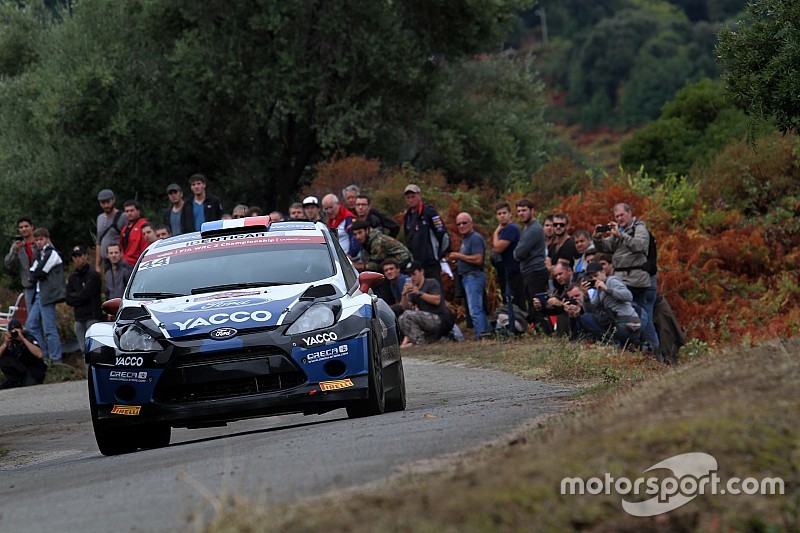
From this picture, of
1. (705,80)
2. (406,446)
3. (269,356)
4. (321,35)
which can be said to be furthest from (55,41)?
(406,446)

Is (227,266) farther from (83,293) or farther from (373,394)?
(83,293)

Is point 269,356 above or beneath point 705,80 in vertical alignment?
above

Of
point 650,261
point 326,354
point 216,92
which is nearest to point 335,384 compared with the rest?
point 326,354

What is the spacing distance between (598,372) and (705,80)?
2615cm

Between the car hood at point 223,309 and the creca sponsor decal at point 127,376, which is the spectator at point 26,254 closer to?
the car hood at point 223,309

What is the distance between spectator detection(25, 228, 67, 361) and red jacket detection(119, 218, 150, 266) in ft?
7.69

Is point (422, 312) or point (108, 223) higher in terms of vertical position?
point (108, 223)

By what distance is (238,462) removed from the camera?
26.5ft

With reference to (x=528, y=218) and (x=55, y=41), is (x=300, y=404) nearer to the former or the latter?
(x=528, y=218)

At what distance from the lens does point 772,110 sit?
457 inches

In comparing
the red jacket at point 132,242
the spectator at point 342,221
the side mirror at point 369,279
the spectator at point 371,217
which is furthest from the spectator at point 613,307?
the red jacket at point 132,242

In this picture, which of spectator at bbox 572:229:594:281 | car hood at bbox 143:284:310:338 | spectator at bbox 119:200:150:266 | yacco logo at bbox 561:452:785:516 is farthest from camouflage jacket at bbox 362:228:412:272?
yacco logo at bbox 561:452:785:516

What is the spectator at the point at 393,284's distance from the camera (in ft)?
66.7

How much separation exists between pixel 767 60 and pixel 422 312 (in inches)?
380
